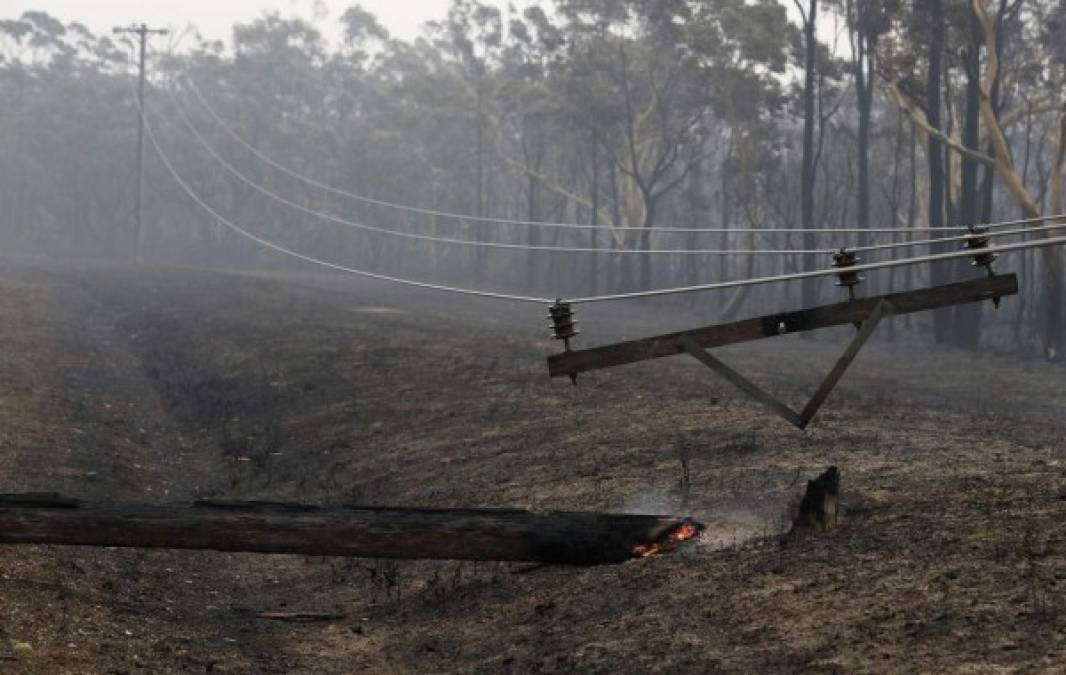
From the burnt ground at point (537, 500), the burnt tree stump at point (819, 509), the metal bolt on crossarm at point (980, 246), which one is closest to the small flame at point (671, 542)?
the burnt ground at point (537, 500)

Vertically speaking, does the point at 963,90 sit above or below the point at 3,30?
below

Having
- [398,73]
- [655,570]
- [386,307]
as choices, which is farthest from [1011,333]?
[398,73]

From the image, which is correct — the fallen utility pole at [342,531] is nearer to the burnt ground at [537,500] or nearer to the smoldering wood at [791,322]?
the burnt ground at [537,500]

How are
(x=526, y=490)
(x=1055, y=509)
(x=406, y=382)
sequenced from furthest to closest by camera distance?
(x=406, y=382) → (x=526, y=490) → (x=1055, y=509)

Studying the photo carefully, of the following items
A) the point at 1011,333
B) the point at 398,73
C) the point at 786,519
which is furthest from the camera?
the point at 398,73

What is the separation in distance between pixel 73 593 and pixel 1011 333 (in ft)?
162

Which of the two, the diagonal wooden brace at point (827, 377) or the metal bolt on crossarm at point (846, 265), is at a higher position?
the metal bolt on crossarm at point (846, 265)

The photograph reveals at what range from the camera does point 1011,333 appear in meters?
57.3

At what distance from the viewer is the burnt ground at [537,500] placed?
10336mm

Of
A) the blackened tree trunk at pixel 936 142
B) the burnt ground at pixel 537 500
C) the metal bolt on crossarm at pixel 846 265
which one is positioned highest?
the blackened tree trunk at pixel 936 142

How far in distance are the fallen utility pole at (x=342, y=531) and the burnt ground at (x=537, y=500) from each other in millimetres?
337

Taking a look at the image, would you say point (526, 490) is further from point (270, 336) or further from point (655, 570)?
point (270, 336)

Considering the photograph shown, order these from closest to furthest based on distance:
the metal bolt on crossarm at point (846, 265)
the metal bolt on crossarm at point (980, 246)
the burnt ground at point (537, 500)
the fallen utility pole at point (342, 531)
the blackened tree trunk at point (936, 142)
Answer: the burnt ground at point (537, 500), the metal bolt on crossarm at point (980, 246), the fallen utility pole at point (342, 531), the metal bolt on crossarm at point (846, 265), the blackened tree trunk at point (936, 142)

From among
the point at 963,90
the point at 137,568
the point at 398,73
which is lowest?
the point at 137,568
